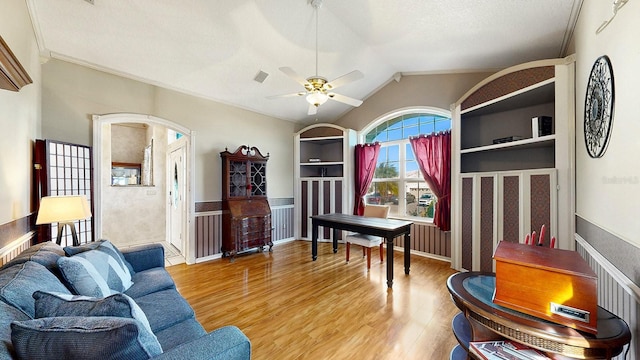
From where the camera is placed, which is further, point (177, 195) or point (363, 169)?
point (363, 169)

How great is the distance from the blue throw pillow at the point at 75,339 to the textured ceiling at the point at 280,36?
283 centimetres

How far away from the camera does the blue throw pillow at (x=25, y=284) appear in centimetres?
108

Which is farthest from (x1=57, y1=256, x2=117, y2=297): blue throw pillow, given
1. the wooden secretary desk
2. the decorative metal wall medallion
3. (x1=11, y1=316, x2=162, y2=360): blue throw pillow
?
the decorative metal wall medallion

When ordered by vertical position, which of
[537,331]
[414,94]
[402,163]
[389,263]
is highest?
[414,94]

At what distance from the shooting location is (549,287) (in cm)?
116

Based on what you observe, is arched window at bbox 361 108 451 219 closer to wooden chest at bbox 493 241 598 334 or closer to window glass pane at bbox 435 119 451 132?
window glass pane at bbox 435 119 451 132

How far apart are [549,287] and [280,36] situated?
3418 mm

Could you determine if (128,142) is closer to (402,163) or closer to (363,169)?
(363,169)

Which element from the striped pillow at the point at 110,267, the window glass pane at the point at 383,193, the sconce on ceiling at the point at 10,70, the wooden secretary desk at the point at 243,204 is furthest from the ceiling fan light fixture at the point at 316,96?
the window glass pane at the point at 383,193

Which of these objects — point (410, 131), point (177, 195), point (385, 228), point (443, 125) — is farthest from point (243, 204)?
point (443, 125)

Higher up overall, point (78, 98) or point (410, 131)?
point (78, 98)

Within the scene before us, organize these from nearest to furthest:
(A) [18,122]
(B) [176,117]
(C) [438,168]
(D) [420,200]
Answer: (A) [18,122]
(B) [176,117]
(C) [438,168]
(D) [420,200]

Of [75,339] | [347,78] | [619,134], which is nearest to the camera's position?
[75,339]

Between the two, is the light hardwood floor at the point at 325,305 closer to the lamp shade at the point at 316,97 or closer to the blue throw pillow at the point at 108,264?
the blue throw pillow at the point at 108,264
